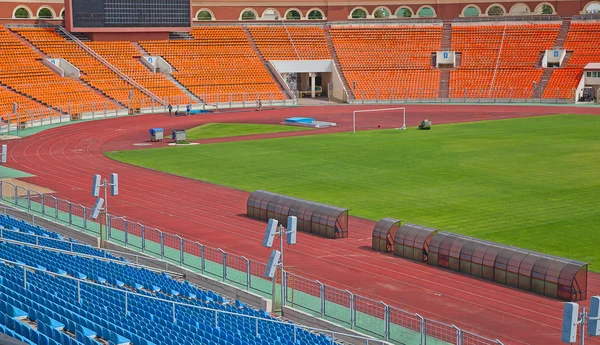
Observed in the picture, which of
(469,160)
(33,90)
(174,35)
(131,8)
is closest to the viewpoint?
(469,160)

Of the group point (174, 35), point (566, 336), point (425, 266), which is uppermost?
point (174, 35)

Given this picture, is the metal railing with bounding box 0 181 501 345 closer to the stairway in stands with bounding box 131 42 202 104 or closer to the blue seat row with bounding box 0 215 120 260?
the blue seat row with bounding box 0 215 120 260

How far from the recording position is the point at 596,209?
1460 inches

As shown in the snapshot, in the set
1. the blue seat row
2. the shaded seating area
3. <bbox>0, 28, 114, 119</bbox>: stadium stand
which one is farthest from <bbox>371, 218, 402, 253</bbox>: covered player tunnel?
<bbox>0, 28, 114, 119</bbox>: stadium stand

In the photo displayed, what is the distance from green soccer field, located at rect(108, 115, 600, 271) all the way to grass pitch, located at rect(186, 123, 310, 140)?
5.24m

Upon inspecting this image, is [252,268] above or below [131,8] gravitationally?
below

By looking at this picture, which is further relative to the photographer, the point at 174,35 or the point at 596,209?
the point at 174,35

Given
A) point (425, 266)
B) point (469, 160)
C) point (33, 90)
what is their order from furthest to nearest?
1. point (33, 90)
2. point (469, 160)
3. point (425, 266)

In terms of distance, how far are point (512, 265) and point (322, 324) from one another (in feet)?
23.4

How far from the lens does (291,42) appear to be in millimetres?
99625

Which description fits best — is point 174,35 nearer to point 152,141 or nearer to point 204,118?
point 204,118

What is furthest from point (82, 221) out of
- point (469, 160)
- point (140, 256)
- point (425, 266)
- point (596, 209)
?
point (469, 160)

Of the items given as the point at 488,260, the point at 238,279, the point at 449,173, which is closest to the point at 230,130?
the point at 449,173

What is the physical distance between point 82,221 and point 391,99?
200 feet
